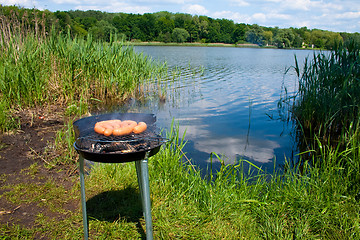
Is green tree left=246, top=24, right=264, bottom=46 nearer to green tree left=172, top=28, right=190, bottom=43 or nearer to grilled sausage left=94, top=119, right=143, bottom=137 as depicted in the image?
green tree left=172, top=28, right=190, bottom=43

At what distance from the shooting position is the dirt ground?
2.87 m

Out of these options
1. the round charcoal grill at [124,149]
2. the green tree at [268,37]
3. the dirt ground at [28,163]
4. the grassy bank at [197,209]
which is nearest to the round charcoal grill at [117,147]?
the round charcoal grill at [124,149]

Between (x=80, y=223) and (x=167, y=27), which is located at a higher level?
(x=167, y=27)

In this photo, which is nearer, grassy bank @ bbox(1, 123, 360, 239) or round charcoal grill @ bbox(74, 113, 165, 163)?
round charcoal grill @ bbox(74, 113, 165, 163)

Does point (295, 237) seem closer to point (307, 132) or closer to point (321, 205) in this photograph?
point (321, 205)

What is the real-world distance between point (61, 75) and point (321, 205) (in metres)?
6.23

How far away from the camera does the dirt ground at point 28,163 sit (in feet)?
9.42

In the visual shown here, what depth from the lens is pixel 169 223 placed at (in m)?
2.67

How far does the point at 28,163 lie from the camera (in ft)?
13.1

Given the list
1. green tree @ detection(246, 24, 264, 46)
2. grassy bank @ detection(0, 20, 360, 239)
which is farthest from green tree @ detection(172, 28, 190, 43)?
grassy bank @ detection(0, 20, 360, 239)

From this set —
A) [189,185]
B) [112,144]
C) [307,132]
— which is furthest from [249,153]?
[112,144]

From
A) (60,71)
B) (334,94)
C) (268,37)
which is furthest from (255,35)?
(60,71)

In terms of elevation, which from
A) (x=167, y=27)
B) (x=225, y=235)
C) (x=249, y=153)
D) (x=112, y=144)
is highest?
(x=167, y=27)

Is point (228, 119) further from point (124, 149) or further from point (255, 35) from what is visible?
point (255, 35)
